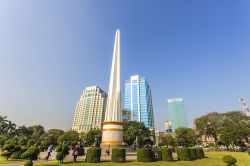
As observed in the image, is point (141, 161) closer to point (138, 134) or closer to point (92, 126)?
point (138, 134)

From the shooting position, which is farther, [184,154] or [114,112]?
[114,112]

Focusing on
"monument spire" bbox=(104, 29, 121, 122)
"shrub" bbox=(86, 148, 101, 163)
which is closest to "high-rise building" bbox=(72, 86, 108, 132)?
"monument spire" bbox=(104, 29, 121, 122)

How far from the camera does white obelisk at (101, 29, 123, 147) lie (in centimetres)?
3315

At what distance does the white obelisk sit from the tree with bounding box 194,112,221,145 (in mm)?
41336

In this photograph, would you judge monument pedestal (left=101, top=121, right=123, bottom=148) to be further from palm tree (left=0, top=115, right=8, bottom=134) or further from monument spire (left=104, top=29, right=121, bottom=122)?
palm tree (left=0, top=115, right=8, bottom=134)

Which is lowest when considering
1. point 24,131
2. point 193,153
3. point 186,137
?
point 193,153

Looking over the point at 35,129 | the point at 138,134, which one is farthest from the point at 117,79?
the point at 35,129

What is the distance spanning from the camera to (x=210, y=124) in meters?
64.4

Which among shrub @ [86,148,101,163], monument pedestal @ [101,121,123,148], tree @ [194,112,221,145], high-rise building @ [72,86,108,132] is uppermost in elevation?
high-rise building @ [72,86,108,132]

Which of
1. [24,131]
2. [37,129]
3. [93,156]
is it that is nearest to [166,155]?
[93,156]

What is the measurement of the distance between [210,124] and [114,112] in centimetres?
4391

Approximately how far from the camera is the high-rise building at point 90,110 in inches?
5330

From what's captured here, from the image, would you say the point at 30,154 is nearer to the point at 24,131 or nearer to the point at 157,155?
the point at 157,155

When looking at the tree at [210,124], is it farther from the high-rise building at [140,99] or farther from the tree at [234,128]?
the high-rise building at [140,99]
